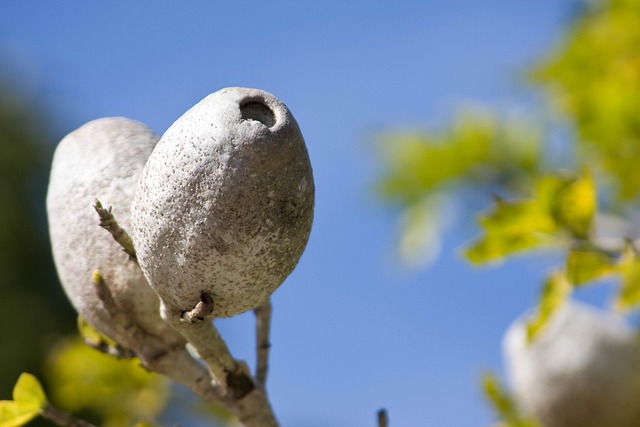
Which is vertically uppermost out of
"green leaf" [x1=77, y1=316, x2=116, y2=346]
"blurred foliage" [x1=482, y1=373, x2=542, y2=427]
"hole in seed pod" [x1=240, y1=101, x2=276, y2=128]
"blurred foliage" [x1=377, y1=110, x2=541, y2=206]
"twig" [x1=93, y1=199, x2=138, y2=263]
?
"blurred foliage" [x1=377, y1=110, x2=541, y2=206]

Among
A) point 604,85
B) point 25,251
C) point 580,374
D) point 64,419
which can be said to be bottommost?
point 64,419

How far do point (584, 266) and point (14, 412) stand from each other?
628 millimetres

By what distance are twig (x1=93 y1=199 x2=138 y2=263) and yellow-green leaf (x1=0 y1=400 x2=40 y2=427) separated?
9.0 inches

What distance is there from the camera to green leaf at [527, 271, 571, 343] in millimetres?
1048

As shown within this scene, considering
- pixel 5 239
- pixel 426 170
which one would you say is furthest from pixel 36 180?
pixel 426 170

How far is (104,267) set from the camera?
Answer: 69cm

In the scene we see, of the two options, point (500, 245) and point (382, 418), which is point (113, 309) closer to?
point (382, 418)

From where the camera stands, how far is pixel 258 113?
575 millimetres

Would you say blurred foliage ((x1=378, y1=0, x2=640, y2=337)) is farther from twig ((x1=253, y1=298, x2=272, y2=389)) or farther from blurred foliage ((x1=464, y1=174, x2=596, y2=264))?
twig ((x1=253, y1=298, x2=272, y2=389))

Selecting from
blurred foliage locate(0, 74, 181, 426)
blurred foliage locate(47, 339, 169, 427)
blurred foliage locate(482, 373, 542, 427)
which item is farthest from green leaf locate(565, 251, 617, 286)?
blurred foliage locate(0, 74, 181, 426)

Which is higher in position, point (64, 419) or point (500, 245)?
point (500, 245)

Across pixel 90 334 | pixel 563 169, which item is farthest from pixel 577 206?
pixel 563 169

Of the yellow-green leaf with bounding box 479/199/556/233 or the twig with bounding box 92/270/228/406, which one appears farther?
the yellow-green leaf with bounding box 479/199/556/233

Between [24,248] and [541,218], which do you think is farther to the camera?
[24,248]
